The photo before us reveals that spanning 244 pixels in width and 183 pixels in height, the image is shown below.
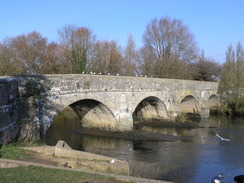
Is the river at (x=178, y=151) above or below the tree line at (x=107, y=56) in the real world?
below

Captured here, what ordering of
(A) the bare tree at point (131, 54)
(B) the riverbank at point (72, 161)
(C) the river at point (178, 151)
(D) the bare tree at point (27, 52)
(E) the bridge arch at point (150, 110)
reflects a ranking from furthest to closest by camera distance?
1. (A) the bare tree at point (131, 54)
2. (D) the bare tree at point (27, 52)
3. (E) the bridge arch at point (150, 110)
4. (C) the river at point (178, 151)
5. (B) the riverbank at point (72, 161)

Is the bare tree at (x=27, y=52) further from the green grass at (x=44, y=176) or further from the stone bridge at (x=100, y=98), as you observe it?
the green grass at (x=44, y=176)

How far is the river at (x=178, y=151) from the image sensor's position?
11.6m

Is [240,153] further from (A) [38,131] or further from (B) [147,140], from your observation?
(A) [38,131]

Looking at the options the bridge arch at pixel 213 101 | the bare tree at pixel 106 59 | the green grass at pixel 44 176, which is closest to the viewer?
the green grass at pixel 44 176

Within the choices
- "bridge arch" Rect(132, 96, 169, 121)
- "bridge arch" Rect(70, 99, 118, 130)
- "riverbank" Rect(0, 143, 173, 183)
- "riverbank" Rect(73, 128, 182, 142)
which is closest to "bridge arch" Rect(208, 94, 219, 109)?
"bridge arch" Rect(132, 96, 169, 121)

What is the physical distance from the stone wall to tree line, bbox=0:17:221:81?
1104cm

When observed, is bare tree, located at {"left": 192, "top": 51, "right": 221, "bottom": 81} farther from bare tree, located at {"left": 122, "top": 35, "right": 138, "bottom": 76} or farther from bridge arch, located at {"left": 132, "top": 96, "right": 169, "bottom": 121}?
bridge arch, located at {"left": 132, "top": 96, "right": 169, "bottom": 121}

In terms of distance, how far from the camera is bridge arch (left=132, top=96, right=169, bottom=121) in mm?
25498

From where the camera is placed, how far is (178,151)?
606 inches

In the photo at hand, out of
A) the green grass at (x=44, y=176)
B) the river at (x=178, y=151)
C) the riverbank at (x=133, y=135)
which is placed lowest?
the river at (x=178, y=151)

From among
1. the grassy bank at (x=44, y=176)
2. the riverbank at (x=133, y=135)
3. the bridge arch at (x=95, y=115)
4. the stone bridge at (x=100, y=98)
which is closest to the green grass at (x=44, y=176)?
the grassy bank at (x=44, y=176)

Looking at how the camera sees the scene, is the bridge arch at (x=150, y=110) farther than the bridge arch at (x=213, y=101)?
No

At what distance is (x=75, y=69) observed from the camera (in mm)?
28766
